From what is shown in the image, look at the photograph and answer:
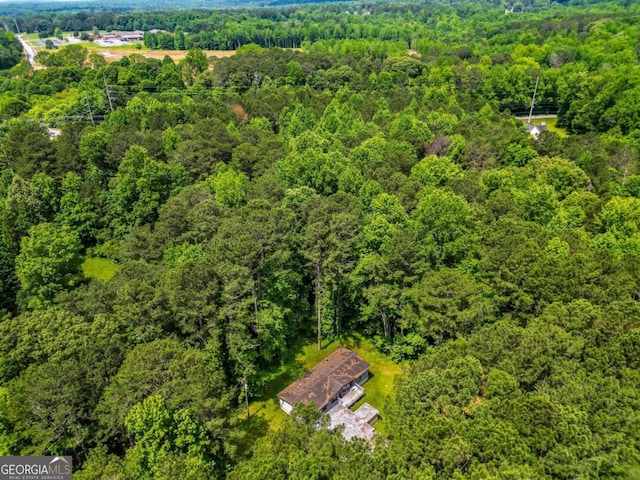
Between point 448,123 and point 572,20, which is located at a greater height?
point 572,20

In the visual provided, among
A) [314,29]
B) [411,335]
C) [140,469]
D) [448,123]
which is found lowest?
[411,335]

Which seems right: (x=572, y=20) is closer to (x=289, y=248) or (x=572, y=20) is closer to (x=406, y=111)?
(x=406, y=111)

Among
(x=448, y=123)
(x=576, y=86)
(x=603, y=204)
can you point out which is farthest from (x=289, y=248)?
(x=576, y=86)

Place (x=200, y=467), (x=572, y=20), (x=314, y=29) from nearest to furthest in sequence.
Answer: (x=200, y=467) < (x=572, y=20) < (x=314, y=29)

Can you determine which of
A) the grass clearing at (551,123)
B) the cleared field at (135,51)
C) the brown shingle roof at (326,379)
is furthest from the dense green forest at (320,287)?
the cleared field at (135,51)

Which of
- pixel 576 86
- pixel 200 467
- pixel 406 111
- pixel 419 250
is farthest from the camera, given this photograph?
pixel 576 86

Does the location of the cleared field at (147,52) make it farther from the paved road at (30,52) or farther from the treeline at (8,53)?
the treeline at (8,53)

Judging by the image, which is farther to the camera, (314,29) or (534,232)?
(314,29)
